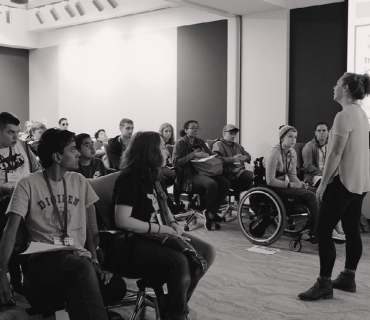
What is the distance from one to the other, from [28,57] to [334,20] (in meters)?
7.10

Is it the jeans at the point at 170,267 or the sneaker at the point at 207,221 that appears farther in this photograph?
the sneaker at the point at 207,221

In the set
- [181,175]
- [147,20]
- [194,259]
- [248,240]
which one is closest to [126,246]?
[194,259]

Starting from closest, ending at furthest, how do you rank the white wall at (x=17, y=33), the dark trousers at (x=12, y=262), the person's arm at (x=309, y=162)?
the dark trousers at (x=12, y=262)
the person's arm at (x=309, y=162)
the white wall at (x=17, y=33)

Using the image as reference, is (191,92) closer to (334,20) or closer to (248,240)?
(334,20)

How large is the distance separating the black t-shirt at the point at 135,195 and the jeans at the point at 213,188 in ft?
9.87

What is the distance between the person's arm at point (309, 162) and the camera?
6.00 metres

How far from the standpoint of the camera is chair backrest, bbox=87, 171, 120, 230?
285 centimetres

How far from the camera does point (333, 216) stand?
131 inches

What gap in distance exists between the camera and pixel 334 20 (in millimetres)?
6699

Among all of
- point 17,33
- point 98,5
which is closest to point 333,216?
point 98,5

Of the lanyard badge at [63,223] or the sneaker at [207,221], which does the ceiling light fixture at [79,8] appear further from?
the lanyard badge at [63,223]

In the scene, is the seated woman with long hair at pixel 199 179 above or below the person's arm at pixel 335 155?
below

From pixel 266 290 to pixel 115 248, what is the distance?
1559 mm

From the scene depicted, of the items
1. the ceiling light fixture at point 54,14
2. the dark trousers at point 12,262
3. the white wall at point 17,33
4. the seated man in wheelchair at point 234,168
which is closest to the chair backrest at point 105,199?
the dark trousers at point 12,262
